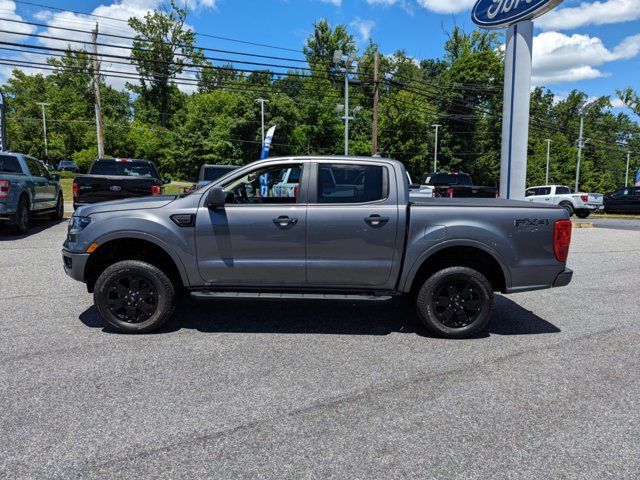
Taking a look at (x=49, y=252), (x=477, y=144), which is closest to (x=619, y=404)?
(x=49, y=252)

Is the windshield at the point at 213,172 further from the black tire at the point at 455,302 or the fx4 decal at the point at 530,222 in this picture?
the fx4 decal at the point at 530,222

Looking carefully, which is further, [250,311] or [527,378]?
[250,311]

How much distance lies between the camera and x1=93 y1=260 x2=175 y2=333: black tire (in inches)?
190

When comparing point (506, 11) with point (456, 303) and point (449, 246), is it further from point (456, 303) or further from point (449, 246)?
point (456, 303)

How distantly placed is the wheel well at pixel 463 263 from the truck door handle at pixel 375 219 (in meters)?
0.65

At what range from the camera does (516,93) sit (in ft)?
36.2

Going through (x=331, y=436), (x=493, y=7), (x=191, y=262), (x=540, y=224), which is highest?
(x=493, y=7)

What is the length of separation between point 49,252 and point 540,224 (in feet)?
29.1

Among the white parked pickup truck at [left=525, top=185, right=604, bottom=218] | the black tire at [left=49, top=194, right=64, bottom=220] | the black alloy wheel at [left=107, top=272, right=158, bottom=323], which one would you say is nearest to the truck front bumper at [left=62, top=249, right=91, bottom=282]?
the black alloy wheel at [left=107, top=272, right=158, bottom=323]

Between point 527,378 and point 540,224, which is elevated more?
point 540,224

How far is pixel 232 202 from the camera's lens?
16.3 ft

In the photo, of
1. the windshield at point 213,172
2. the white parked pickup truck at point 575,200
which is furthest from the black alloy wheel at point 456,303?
the white parked pickup truck at point 575,200

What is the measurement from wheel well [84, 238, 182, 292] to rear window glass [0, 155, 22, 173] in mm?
8456

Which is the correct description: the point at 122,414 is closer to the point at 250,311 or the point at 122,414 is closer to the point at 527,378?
the point at 250,311
